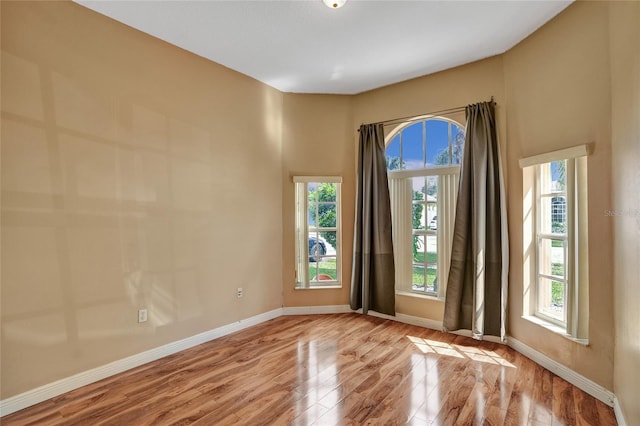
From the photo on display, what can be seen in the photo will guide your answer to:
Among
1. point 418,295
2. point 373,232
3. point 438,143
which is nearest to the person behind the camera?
point 438,143

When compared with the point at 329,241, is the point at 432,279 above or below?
below

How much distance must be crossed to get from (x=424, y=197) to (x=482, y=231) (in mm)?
869

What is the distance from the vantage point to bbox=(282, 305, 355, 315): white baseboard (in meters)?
4.29

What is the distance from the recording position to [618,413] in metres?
2.08

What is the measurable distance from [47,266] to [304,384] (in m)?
Result: 2.12

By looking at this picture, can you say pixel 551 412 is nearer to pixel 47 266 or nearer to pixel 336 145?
pixel 336 145

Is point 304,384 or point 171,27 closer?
point 304,384

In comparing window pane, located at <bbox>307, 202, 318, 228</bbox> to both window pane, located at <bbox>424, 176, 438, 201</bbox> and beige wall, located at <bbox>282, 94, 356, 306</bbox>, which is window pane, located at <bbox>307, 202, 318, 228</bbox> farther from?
window pane, located at <bbox>424, 176, 438, 201</bbox>

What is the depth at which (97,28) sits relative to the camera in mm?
2631

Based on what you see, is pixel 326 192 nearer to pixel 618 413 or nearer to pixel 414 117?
pixel 414 117

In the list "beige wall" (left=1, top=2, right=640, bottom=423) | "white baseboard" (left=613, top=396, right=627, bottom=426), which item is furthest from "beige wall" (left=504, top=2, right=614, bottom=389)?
"white baseboard" (left=613, top=396, right=627, bottom=426)

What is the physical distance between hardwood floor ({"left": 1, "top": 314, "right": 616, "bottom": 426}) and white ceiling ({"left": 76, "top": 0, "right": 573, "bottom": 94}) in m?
3.00

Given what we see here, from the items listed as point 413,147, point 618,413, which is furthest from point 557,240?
point 413,147

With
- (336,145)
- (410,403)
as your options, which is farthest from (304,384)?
(336,145)
